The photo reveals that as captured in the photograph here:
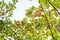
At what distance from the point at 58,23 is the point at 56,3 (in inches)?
16.8

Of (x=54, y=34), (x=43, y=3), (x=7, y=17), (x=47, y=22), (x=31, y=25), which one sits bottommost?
(x=54, y=34)

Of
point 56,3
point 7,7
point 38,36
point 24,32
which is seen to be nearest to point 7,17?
point 7,7

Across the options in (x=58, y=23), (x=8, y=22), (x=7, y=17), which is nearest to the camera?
(x=58, y=23)

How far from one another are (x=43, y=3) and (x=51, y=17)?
0.39 meters

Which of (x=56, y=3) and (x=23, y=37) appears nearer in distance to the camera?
(x=56, y=3)

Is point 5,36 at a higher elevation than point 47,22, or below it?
higher

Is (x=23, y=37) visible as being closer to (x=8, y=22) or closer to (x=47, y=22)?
(x=8, y=22)

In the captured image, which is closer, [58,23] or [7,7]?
[58,23]

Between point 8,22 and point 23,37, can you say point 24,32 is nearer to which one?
point 23,37

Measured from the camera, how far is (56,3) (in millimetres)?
2633

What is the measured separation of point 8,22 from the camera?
3.66 m

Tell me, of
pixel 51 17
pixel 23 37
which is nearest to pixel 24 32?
pixel 23 37

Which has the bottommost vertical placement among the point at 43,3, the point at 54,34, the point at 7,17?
the point at 54,34

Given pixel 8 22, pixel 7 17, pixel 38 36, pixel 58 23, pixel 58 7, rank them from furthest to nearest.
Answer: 1. pixel 7 17
2. pixel 8 22
3. pixel 38 36
4. pixel 58 23
5. pixel 58 7
